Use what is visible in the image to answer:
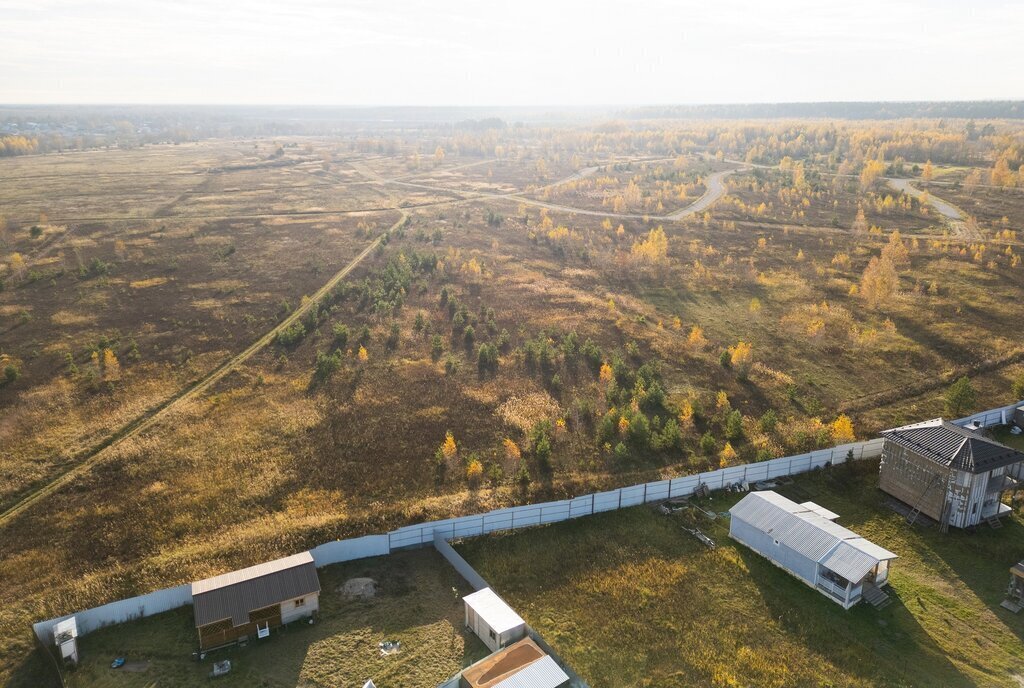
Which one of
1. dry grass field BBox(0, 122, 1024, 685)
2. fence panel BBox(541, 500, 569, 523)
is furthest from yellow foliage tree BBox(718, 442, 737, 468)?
fence panel BBox(541, 500, 569, 523)

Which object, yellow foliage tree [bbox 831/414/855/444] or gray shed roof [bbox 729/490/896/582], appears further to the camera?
yellow foliage tree [bbox 831/414/855/444]

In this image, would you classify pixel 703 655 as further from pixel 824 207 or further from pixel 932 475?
pixel 824 207

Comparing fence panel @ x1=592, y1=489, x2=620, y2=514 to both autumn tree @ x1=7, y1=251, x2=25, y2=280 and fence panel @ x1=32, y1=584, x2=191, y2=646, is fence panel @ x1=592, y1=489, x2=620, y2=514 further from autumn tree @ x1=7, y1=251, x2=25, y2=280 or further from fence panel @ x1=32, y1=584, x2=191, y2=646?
autumn tree @ x1=7, y1=251, x2=25, y2=280

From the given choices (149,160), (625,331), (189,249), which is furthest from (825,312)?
(149,160)

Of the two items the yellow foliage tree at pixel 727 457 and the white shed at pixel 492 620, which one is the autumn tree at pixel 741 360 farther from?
the white shed at pixel 492 620

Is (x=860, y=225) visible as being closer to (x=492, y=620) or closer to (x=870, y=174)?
(x=870, y=174)

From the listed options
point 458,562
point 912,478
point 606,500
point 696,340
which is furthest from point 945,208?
point 458,562
